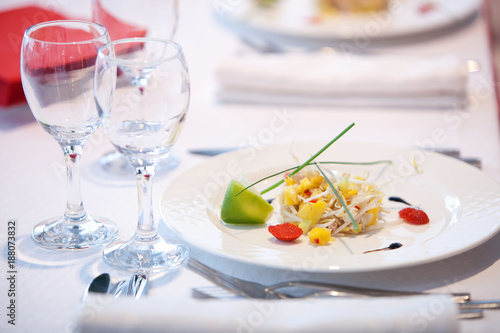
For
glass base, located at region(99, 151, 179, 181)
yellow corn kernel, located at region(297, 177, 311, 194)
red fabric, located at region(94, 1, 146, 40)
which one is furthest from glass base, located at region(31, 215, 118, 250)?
red fabric, located at region(94, 1, 146, 40)

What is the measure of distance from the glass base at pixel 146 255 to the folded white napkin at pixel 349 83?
766mm

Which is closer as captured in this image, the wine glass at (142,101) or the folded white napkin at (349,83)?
the wine glass at (142,101)

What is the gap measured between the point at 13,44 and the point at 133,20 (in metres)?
0.46

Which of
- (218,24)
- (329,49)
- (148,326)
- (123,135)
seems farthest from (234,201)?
(218,24)

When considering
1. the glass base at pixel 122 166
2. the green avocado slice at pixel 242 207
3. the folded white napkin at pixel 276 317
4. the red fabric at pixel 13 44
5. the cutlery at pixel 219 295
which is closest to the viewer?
the folded white napkin at pixel 276 317

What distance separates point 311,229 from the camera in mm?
1033

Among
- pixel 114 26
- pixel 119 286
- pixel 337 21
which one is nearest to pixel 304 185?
pixel 119 286

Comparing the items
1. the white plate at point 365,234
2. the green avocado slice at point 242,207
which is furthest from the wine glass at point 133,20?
the green avocado slice at point 242,207

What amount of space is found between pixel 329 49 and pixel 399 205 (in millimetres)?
968

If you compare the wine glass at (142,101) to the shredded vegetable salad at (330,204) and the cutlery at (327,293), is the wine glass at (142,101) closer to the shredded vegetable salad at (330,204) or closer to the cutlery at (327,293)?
the cutlery at (327,293)

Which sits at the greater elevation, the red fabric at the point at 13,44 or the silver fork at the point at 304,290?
the red fabric at the point at 13,44

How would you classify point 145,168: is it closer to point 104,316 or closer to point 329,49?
point 104,316

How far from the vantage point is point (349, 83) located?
1.69 m

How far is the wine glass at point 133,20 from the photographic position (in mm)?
1378
